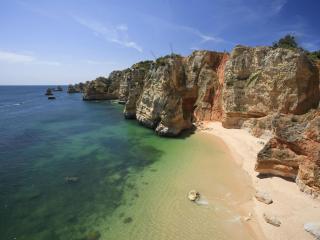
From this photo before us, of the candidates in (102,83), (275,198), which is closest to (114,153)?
Result: (275,198)

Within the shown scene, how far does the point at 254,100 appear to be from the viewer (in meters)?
19.9

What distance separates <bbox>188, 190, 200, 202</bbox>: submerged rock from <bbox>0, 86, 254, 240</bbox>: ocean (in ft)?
0.91

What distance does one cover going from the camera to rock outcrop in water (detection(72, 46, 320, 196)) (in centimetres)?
1012

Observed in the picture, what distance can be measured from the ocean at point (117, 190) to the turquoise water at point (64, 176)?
46mm

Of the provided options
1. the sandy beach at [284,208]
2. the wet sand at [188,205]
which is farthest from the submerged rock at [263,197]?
the wet sand at [188,205]

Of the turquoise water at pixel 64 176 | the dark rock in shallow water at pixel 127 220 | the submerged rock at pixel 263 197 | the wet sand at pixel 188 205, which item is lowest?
the turquoise water at pixel 64 176

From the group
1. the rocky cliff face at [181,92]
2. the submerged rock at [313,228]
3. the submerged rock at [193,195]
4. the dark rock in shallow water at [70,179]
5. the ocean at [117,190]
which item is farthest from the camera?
the rocky cliff face at [181,92]

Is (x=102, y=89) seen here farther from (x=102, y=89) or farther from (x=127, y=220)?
(x=127, y=220)

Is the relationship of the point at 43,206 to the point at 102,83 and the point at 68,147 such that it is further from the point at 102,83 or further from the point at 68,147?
the point at 102,83

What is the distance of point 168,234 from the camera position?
25.1 ft

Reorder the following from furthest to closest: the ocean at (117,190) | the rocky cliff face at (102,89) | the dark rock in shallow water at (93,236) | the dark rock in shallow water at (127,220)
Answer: the rocky cliff face at (102,89), the dark rock in shallow water at (127,220), the ocean at (117,190), the dark rock in shallow water at (93,236)

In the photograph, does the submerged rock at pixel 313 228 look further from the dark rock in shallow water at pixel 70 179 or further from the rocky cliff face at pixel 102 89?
the rocky cliff face at pixel 102 89

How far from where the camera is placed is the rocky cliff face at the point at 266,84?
1719 cm

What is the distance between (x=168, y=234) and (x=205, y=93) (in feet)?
70.3
